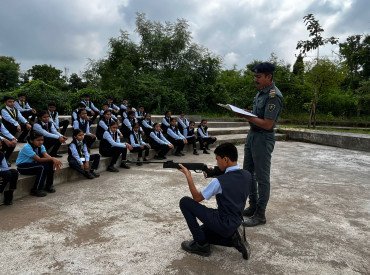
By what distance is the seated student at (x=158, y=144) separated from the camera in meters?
7.81

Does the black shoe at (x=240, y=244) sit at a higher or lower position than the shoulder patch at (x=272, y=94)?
lower

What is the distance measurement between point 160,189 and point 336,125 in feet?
51.9

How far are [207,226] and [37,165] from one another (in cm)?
308

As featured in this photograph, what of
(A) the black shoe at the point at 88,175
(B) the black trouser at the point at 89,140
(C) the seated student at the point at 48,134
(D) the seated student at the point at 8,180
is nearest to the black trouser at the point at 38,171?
(D) the seated student at the point at 8,180

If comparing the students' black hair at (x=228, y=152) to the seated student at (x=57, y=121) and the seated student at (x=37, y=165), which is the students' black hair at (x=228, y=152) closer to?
the seated student at (x=37, y=165)

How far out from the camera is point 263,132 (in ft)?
11.5

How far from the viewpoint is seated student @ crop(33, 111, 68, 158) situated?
6105mm

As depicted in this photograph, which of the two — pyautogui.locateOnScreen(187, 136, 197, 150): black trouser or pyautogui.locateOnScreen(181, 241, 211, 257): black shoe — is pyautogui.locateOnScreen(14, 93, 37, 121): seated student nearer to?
pyautogui.locateOnScreen(187, 136, 197, 150): black trouser

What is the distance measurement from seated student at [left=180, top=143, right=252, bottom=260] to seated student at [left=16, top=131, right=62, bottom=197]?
2.74 meters

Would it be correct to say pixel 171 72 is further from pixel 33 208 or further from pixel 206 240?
pixel 206 240

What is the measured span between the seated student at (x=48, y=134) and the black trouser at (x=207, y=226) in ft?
13.6

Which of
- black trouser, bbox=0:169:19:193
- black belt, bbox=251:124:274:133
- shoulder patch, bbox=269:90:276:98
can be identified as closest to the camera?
shoulder patch, bbox=269:90:276:98

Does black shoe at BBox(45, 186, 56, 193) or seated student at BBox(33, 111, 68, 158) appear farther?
seated student at BBox(33, 111, 68, 158)

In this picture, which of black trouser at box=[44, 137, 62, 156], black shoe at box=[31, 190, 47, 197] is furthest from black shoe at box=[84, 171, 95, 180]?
black trouser at box=[44, 137, 62, 156]
